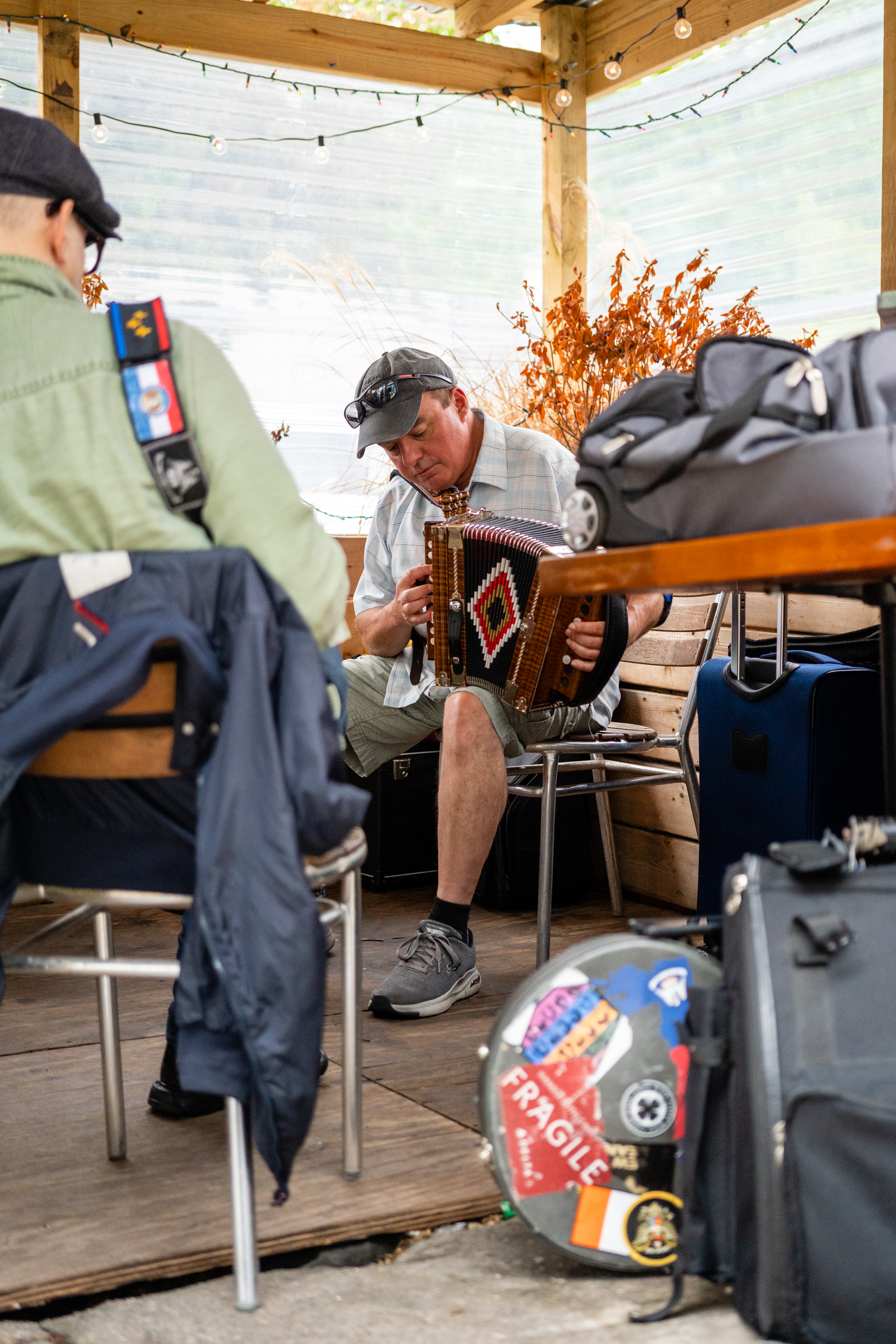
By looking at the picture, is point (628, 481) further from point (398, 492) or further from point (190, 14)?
point (190, 14)

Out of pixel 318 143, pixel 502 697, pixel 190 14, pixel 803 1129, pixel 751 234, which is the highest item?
pixel 190 14

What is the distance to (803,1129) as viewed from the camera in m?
1.12

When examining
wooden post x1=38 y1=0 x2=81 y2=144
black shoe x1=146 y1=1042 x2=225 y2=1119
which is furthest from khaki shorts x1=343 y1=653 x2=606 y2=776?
wooden post x1=38 y1=0 x2=81 y2=144

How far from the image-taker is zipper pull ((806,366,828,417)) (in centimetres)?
123

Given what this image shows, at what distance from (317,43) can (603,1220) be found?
4080 mm

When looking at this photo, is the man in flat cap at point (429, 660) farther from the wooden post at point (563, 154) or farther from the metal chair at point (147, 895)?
the wooden post at point (563, 154)

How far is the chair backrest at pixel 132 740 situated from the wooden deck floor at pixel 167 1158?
550mm

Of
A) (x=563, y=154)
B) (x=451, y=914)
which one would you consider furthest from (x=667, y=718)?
(x=563, y=154)

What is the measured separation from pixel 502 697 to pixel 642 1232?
3.91ft

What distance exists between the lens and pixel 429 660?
2.63 metres

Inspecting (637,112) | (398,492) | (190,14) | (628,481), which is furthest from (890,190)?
(190,14)

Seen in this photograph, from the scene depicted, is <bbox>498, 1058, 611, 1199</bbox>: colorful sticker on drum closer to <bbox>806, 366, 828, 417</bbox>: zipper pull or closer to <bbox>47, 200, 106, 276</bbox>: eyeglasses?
<bbox>806, 366, 828, 417</bbox>: zipper pull

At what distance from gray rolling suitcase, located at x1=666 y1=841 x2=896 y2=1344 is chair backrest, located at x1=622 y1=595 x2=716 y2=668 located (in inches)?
61.4

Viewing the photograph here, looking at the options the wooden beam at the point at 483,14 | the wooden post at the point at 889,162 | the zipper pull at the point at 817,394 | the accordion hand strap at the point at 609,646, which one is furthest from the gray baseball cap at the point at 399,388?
the wooden beam at the point at 483,14
